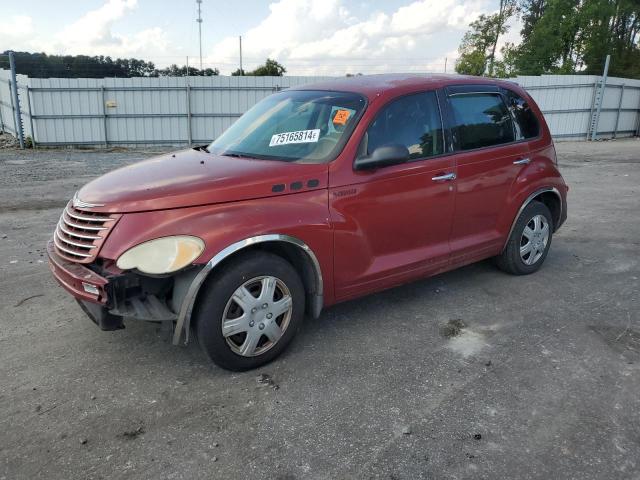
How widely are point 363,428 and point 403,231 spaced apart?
1.60 metres

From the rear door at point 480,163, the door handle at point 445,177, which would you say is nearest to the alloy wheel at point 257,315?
the door handle at point 445,177

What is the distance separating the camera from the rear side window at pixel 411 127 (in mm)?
3811

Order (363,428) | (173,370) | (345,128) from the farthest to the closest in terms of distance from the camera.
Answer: (345,128) < (173,370) < (363,428)

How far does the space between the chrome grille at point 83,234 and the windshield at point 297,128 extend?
1161 millimetres

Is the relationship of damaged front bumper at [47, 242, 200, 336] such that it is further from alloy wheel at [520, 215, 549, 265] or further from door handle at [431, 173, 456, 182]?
alloy wheel at [520, 215, 549, 265]

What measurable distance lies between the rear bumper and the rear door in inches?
106

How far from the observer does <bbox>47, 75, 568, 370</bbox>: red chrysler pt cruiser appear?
3.05 meters

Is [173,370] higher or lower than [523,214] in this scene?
lower

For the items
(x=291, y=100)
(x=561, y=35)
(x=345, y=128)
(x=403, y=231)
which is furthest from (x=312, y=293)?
(x=561, y=35)

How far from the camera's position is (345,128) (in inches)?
147

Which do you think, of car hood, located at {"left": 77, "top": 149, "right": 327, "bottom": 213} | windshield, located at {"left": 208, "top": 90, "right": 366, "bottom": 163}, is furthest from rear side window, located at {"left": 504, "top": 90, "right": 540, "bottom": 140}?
car hood, located at {"left": 77, "top": 149, "right": 327, "bottom": 213}

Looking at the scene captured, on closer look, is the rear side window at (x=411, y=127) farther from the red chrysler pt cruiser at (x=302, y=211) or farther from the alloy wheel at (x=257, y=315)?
the alloy wheel at (x=257, y=315)

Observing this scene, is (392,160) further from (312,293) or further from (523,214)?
(523,214)

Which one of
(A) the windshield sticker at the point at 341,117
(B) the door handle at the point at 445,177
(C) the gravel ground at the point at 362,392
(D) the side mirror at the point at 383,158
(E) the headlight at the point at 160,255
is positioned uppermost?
(A) the windshield sticker at the point at 341,117
